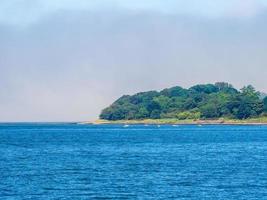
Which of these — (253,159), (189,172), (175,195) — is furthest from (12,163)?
(175,195)

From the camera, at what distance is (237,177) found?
7538 cm

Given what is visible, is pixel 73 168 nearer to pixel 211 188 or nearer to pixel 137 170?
pixel 137 170

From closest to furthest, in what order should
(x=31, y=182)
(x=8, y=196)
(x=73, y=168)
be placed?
1. (x=8, y=196)
2. (x=31, y=182)
3. (x=73, y=168)

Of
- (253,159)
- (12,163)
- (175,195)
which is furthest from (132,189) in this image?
(253,159)

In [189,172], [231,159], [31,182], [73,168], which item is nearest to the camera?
[31,182]

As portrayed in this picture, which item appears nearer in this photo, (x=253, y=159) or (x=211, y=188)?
(x=211, y=188)

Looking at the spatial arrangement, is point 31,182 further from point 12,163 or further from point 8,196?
point 12,163

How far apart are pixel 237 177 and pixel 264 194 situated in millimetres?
13286

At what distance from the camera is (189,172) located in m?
81.0

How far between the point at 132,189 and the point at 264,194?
10823mm

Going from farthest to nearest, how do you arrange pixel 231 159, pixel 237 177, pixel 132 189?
pixel 231 159
pixel 237 177
pixel 132 189

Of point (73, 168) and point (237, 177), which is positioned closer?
point (237, 177)

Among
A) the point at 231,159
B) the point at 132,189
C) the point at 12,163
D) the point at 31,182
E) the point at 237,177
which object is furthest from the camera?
the point at 231,159

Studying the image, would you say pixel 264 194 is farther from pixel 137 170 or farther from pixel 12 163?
pixel 12 163
